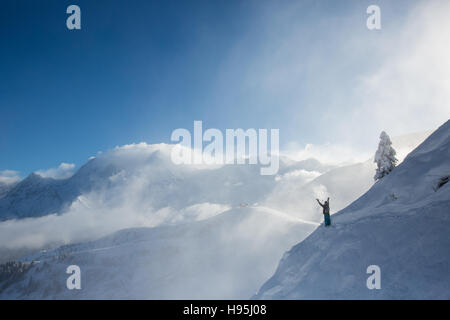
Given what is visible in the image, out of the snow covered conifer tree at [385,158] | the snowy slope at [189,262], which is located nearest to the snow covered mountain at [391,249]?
the snow covered conifer tree at [385,158]

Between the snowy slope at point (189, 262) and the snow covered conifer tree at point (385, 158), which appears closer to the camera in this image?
the snow covered conifer tree at point (385, 158)

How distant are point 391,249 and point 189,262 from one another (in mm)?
84387

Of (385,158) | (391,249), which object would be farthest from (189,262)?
(391,249)

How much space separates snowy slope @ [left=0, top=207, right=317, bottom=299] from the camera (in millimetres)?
73375

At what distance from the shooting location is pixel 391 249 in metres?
14.5

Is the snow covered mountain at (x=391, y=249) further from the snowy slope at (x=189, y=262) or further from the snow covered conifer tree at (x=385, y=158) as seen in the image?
the snowy slope at (x=189, y=262)

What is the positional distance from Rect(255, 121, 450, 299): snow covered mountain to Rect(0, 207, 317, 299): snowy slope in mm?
49726

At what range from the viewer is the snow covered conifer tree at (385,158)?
32.4 metres

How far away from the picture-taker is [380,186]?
24.6m

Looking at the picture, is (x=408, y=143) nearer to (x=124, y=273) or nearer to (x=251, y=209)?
(x=251, y=209)

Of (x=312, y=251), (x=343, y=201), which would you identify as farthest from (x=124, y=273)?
(x=343, y=201)

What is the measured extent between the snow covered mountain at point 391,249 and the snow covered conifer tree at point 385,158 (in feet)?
33.3

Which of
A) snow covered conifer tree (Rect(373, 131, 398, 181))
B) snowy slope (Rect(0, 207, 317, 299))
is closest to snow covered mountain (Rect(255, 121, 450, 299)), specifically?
snow covered conifer tree (Rect(373, 131, 398, 181))
